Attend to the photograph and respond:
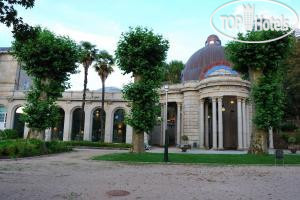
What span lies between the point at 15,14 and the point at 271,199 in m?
9.54

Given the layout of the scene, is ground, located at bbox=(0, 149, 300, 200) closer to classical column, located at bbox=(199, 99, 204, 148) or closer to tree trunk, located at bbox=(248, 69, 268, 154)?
tree trunk, located at bbox=(248, 69, 268, 154)

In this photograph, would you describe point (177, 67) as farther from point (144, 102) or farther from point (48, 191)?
point (48, 191)

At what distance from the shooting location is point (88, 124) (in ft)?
155

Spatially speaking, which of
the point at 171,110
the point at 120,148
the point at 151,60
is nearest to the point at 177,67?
the point at 171,110

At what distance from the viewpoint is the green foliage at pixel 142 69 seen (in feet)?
76.7

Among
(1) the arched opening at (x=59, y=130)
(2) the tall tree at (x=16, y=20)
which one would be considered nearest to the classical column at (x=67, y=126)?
(1) the arched opening at (x=59, y=130)

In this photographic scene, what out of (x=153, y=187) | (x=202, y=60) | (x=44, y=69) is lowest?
(x=153, y=187)

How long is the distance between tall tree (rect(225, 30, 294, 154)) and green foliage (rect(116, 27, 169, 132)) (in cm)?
709

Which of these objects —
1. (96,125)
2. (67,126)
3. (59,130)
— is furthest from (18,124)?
(96,125)

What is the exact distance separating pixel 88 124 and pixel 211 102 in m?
21.4

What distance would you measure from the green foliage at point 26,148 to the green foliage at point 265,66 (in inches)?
738

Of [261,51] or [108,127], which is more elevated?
[261,51]

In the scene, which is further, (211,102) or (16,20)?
(211,102)

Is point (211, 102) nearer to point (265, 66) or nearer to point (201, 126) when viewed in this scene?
point (201, 126)
